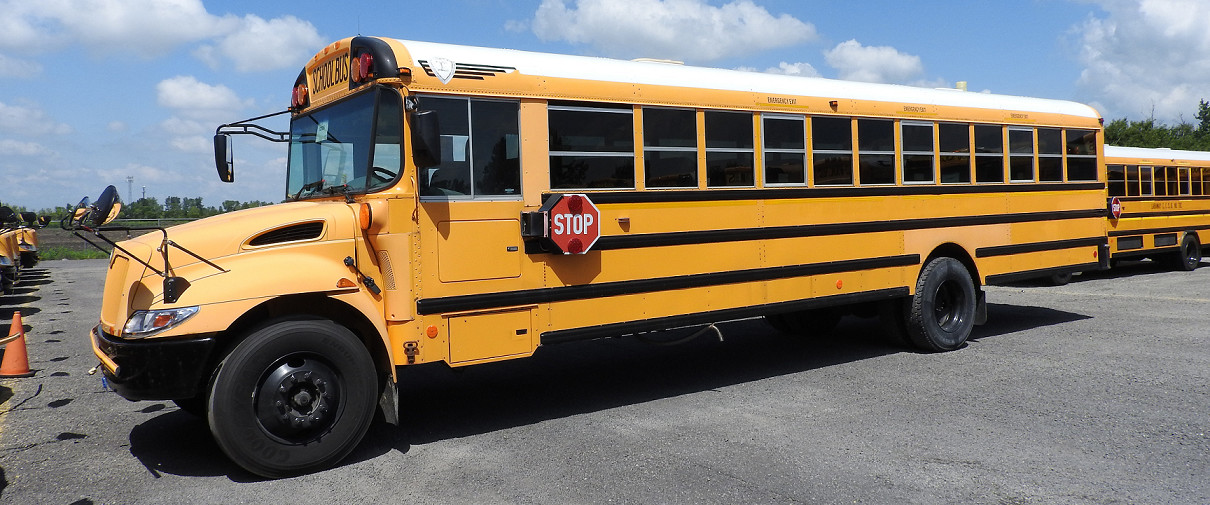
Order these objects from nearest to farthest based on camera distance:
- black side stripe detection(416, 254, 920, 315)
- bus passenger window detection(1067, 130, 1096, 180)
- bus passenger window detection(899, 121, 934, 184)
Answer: black side stripe detection(416, 254, 920, 315)
bus passenger window detection(899, 121, 934, 184)
bus passenger window detection(1067, 130, 1096, 180)

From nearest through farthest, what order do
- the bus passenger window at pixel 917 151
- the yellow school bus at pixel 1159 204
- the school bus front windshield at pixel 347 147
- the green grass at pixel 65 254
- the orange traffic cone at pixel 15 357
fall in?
the school bus front windshield at pixel 347 147, the orange traffic cone at pixel 15 357, the bus passenger window at pixel 917 151, the yellow school bus at pixel 1159 204, the green grass at pixel 65 254

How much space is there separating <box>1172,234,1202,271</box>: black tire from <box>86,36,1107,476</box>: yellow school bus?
456 inches

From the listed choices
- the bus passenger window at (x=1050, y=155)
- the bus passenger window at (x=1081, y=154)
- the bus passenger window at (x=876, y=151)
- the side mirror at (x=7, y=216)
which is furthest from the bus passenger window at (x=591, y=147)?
the side mirror at (x=7, y=216)

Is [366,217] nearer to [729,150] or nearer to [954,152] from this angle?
[729,150]

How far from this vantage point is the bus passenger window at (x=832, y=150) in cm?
655

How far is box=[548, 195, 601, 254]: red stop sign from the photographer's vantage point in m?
5.12

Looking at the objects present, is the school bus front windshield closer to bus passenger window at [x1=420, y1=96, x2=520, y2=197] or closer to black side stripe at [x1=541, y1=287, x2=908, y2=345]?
bus passenger window at [x1=420, y1=96, x2=520, y2=197]

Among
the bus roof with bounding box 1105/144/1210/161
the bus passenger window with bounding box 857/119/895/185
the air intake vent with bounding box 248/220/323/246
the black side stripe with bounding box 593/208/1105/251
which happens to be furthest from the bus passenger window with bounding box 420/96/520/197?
the bus roof with bounding box 1105/144/1210/161

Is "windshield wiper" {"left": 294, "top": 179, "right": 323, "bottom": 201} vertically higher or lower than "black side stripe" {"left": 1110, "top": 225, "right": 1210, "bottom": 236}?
higher

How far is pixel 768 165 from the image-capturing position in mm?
6258

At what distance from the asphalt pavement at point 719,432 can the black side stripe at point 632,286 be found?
663 mm

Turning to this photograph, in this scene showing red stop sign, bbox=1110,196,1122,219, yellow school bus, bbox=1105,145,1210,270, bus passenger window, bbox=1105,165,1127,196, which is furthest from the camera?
yellow school bus, bbox=1105,145,1210,270

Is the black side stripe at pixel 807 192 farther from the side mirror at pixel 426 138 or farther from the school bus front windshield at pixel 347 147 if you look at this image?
the school bus front windshield at pixel 347 147

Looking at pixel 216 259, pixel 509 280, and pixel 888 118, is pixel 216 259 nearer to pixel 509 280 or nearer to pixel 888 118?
pixel 509 280
